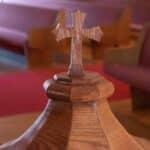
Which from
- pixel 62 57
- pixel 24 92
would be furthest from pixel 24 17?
pixel 24 92

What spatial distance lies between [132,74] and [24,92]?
3.67 feet

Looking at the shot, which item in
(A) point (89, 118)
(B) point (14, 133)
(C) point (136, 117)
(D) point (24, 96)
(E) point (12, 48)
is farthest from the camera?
(E) point (12, 48)

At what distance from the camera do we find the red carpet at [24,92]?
13.6 ft

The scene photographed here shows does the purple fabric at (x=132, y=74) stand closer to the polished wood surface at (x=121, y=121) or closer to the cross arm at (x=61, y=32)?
the polished wood surface at (x=121, y=121)

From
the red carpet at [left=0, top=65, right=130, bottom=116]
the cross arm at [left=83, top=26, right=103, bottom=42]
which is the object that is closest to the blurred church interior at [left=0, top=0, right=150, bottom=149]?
the red carpet at [left=0, top=65, right=130, bottom=116]

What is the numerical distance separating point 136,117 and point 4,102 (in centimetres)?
118

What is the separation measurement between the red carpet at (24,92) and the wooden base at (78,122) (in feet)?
9.78

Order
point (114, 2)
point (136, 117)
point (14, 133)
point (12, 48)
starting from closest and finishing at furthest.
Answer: point (14, 133) < point (136, 117) < point (12, 48) < point (114, 2)

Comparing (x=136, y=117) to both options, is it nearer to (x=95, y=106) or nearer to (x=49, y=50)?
(x=49, y=50)

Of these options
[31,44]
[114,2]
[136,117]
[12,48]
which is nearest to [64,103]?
[136,117]

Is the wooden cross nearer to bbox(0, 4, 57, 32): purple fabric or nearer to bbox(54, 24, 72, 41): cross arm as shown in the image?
bbox(54, 24, 72, 41): cross arm

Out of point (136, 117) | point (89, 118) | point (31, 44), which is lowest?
point (136, 117)

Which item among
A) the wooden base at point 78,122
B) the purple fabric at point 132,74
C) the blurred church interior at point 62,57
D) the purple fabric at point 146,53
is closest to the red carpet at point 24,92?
the blurred church interior at point 62,57

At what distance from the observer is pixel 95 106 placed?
3.15ft
